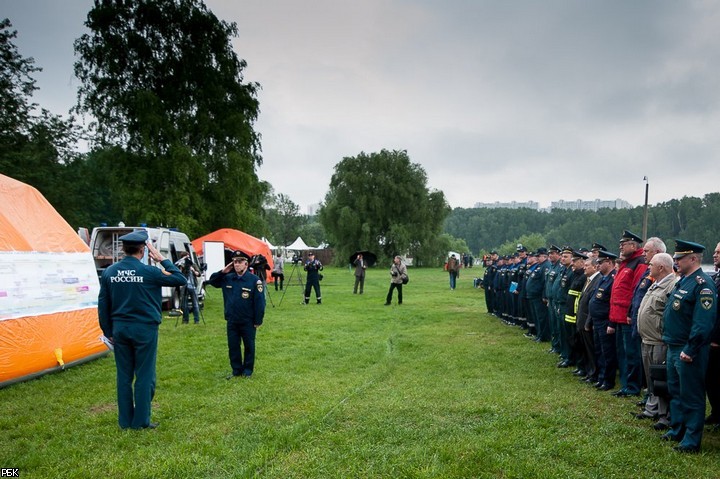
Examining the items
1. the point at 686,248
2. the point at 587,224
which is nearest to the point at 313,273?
the point at 686,248

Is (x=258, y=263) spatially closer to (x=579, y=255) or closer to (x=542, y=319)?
(x=542, y=319)

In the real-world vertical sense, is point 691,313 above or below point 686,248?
below

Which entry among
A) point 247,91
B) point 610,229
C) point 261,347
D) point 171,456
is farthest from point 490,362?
point 610,229

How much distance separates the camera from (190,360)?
938 cm

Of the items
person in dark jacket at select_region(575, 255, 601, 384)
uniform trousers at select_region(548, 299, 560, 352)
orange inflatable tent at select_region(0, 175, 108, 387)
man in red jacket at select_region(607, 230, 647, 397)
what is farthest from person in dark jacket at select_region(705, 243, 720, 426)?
orange inflatable tent at select_region(0, 175, 108, 387)

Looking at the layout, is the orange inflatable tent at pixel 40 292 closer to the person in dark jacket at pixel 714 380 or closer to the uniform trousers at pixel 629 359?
the uniform trousers at pixel 629 359

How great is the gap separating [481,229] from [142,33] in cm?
10560

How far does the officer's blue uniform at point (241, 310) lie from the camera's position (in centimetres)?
800

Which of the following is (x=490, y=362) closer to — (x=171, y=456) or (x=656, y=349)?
(x=656, y=349)

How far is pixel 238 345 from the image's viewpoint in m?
8.13

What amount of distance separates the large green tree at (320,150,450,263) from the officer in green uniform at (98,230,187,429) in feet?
144

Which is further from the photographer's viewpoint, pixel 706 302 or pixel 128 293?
pixel 128 293

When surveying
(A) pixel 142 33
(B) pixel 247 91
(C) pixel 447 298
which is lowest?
(C) pixel 447 298

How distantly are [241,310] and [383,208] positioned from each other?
4420 cm
